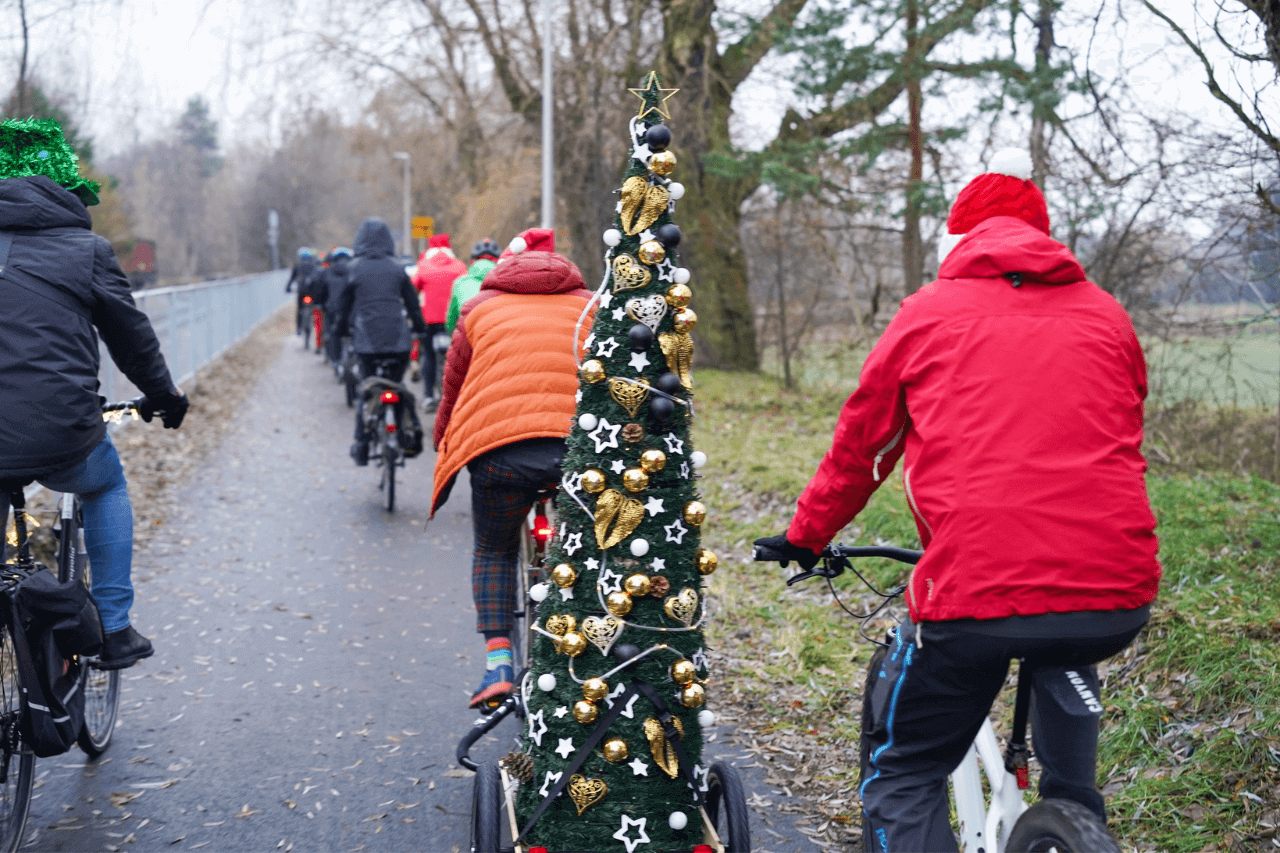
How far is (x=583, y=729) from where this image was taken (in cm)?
340

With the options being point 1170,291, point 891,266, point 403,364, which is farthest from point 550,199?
point 1170,291

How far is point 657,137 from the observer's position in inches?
137

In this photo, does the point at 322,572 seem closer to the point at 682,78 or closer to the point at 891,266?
the point at 891,266

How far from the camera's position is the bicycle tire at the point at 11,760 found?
153 inches

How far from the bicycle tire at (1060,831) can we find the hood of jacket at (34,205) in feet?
11.6

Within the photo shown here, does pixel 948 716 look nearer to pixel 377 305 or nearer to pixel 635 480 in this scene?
pixel 635 480

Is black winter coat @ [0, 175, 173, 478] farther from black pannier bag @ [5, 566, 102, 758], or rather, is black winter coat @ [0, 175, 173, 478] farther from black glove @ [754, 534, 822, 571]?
black glove @ [754, 534, 822, 571]

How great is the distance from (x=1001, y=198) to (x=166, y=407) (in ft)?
11.1

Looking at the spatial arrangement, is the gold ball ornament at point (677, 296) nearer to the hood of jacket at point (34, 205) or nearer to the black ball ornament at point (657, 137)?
the black ball ornament at point (657, 137)

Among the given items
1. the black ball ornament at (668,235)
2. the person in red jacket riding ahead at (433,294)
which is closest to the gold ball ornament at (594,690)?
the black ball ornament at (668,235)

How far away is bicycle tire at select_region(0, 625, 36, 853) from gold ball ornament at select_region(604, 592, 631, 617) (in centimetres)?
200

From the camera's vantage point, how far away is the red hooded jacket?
8.04 ft

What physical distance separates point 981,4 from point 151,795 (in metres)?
10.1

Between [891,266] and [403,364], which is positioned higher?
[891,266]
